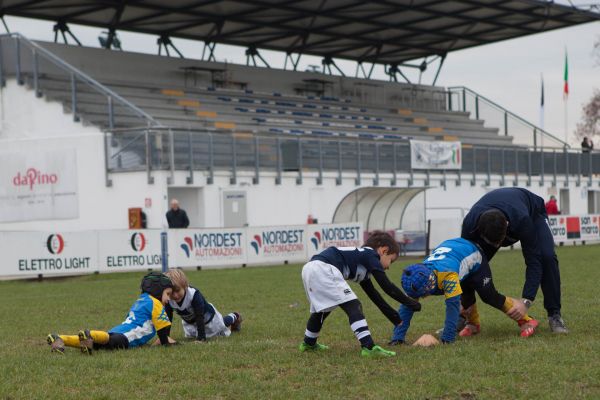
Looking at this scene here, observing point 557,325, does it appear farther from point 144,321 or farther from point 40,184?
point 40,184

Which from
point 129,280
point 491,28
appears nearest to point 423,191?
point 129,280

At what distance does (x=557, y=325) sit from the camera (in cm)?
1061

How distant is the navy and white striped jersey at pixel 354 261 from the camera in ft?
31.4

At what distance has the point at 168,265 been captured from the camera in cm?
2855

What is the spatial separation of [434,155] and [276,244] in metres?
14.7

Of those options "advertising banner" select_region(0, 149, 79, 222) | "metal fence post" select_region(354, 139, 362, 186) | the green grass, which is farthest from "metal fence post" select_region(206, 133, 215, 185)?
the green grass

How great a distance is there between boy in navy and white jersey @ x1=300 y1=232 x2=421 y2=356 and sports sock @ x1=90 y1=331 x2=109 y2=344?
199cm

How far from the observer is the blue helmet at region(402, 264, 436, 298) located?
9695 mm

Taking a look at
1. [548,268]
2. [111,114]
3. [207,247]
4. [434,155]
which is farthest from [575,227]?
[548,268]

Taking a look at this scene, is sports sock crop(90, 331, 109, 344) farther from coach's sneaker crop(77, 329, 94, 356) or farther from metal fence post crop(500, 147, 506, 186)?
metal fence post crop(500, 147, 506, 186)

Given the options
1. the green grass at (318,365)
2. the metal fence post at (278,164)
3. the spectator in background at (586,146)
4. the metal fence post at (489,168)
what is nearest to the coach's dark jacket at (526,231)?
the green grass at (318,365)

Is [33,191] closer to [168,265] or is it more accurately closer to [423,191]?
[168,265]

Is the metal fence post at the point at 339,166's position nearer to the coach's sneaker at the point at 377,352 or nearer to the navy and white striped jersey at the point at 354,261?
the navy and white striped jersey at the point at 354,261

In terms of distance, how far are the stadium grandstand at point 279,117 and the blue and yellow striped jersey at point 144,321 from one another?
24.1 metres
